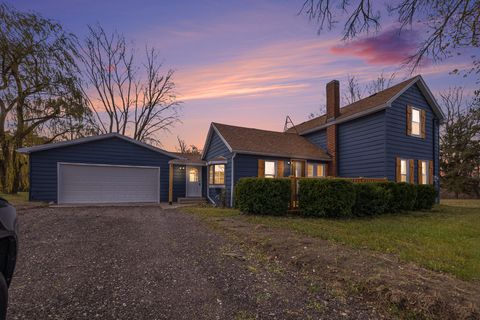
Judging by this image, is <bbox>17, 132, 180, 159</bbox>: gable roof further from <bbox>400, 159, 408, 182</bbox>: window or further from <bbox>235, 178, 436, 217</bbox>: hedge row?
<bbox>400, 159, 408, 182</bbox>: window

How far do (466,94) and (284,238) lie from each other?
38.0 meters

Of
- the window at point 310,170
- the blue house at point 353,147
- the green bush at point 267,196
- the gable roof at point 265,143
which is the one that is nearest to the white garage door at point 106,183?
the blue house at point 353,147

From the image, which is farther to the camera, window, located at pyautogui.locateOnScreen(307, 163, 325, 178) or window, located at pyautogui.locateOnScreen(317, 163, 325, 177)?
window, located at pyautogui.locateOnScreen(317, 163, 325, 177)

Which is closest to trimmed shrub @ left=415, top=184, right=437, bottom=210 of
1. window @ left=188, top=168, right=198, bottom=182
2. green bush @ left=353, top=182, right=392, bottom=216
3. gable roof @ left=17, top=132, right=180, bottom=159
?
green bush @ left=353, top=182, right=392, bottom=216

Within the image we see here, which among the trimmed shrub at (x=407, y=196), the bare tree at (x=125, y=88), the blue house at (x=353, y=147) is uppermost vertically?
the bare tree at (x=125, y=88)

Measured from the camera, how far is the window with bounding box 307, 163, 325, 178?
52.1ft

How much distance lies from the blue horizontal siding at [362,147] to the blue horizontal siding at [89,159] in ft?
36.7

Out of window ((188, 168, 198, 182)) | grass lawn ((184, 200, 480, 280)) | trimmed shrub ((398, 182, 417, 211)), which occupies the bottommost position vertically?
grass lawn ((184, 200, 480, 280))

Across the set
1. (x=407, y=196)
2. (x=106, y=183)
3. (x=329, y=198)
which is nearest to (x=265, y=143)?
(x=329, y=198)

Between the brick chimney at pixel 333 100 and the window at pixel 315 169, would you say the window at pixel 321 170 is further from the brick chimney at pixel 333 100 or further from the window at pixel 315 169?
the brick chimney at pixel 333 100

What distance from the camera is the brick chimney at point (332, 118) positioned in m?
16.1

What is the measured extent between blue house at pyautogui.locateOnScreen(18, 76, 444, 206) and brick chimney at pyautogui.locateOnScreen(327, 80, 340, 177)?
63 mm

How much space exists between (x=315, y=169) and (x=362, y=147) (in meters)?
3.03

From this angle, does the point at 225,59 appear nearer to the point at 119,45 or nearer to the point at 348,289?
the point at 348,289
